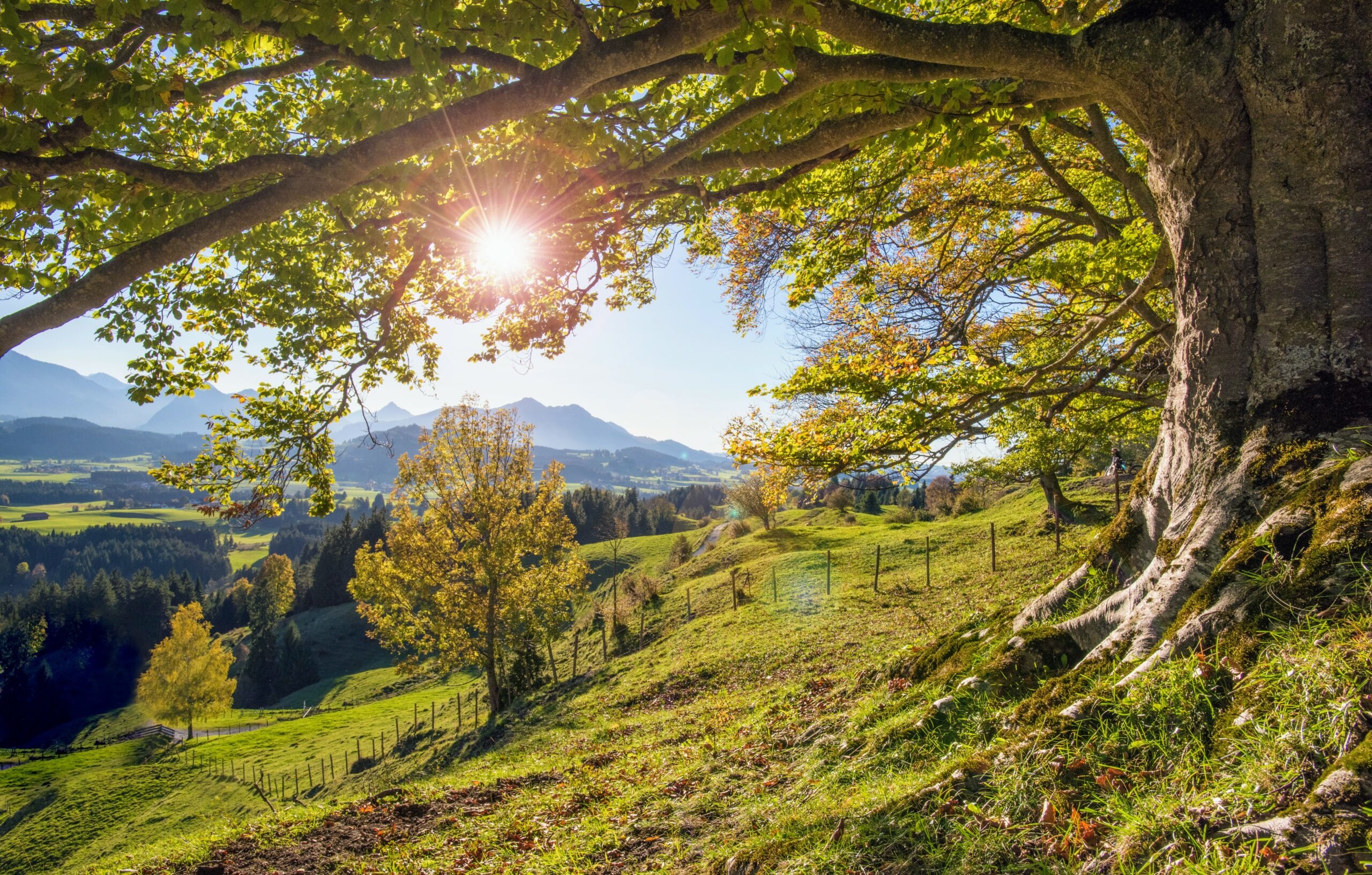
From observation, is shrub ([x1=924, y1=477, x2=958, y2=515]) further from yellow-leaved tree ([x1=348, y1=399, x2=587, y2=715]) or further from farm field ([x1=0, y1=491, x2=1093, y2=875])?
yellow-leaved tree ([x1=348, y1=399, x2=587, y2=715])

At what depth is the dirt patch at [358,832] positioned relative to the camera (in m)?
7.14

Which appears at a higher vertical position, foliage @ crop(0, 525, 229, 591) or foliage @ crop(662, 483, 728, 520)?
foliage @ crop(662, 483, 728, 520)

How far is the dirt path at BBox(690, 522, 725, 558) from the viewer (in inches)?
2424

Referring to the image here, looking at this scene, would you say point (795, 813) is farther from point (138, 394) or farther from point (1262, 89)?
point (138, 394)

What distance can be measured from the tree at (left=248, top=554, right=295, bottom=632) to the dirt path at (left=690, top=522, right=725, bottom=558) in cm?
6292

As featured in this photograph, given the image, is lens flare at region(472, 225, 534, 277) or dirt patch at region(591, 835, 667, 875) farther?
lens flare at region(472, 225, 534, 277)

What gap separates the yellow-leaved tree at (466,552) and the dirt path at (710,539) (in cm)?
3379

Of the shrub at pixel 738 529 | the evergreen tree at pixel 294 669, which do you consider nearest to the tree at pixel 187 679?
the evergreen tree at pixel 294 669

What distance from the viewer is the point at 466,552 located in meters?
25.5

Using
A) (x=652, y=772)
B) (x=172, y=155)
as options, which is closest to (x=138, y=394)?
(x=172, y=155)

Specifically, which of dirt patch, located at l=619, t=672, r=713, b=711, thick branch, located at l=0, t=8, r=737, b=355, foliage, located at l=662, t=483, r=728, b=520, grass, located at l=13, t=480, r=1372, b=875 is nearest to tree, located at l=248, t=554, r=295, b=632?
foliage, located at l=662, t=483, r=728, b=520

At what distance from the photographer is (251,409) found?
743 centimetres

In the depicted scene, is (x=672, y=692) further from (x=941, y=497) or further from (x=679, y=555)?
(x=941, y=497)

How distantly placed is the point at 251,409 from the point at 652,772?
24.1ft
